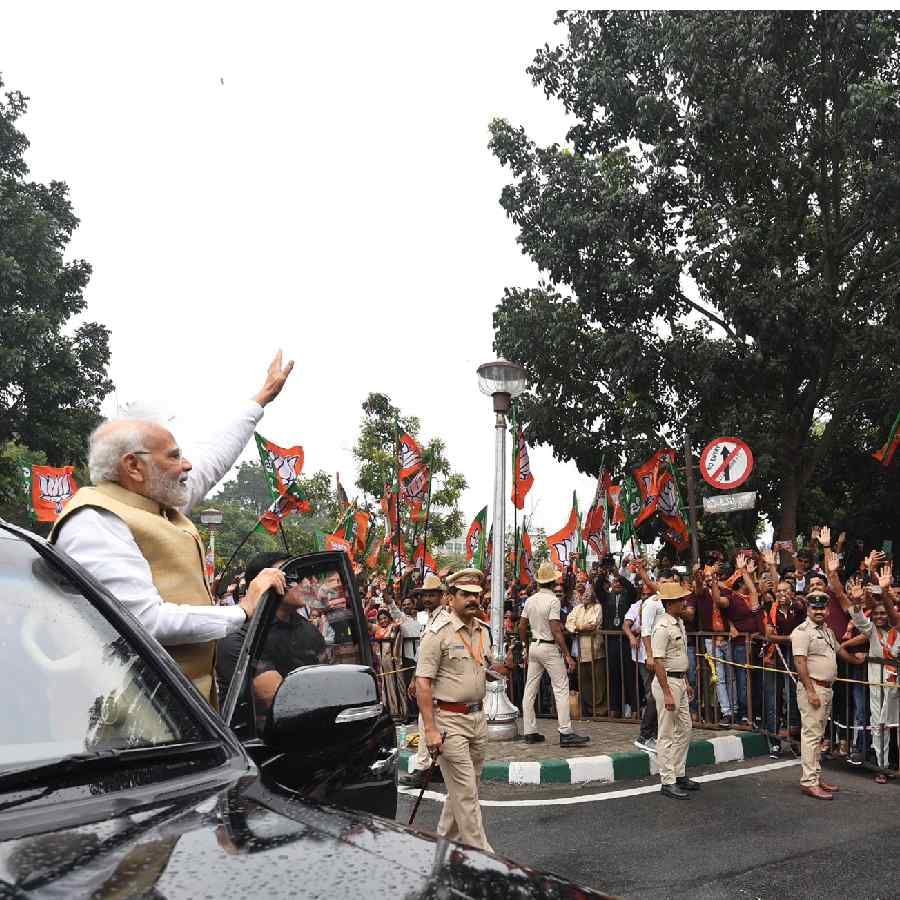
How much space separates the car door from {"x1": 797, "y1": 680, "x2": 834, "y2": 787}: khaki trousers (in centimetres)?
540

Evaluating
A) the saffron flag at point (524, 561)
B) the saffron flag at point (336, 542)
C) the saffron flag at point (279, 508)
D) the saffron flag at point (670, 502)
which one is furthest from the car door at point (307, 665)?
the saffron flag at point (524, 561)

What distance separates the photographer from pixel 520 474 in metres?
16.0

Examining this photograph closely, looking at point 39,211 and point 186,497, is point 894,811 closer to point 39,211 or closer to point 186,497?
point 186,497

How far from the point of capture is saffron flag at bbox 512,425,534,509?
15.5m

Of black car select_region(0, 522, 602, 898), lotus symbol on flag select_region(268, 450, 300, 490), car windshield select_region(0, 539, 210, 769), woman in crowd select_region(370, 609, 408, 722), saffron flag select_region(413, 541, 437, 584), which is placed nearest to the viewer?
black car select_region(0, 522, 602, 898)

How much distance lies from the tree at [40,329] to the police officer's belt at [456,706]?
18308mm

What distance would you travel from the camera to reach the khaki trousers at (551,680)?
31.6 feet

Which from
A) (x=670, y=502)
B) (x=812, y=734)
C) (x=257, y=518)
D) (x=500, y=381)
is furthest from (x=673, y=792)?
(x=257, y=518)

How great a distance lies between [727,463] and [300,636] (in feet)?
40.1

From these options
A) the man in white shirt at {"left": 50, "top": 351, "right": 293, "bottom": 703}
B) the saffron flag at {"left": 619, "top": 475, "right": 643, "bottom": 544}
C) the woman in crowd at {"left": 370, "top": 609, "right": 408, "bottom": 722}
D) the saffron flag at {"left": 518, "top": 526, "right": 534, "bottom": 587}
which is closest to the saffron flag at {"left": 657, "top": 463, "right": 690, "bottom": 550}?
the saffron flag at {"left": 619, "top": 475, "right": 643, "bottom": 544}

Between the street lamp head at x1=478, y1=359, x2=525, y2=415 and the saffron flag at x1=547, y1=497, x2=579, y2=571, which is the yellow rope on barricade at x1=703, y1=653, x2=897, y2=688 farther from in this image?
the saffron flag at x1=547, y1=497, x2=579, y2=571

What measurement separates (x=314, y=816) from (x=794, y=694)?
31.3 ft

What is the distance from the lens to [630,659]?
11.9 meters

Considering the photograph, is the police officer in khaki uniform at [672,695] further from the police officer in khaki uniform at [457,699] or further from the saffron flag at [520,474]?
the saffron flag at [520,474]
